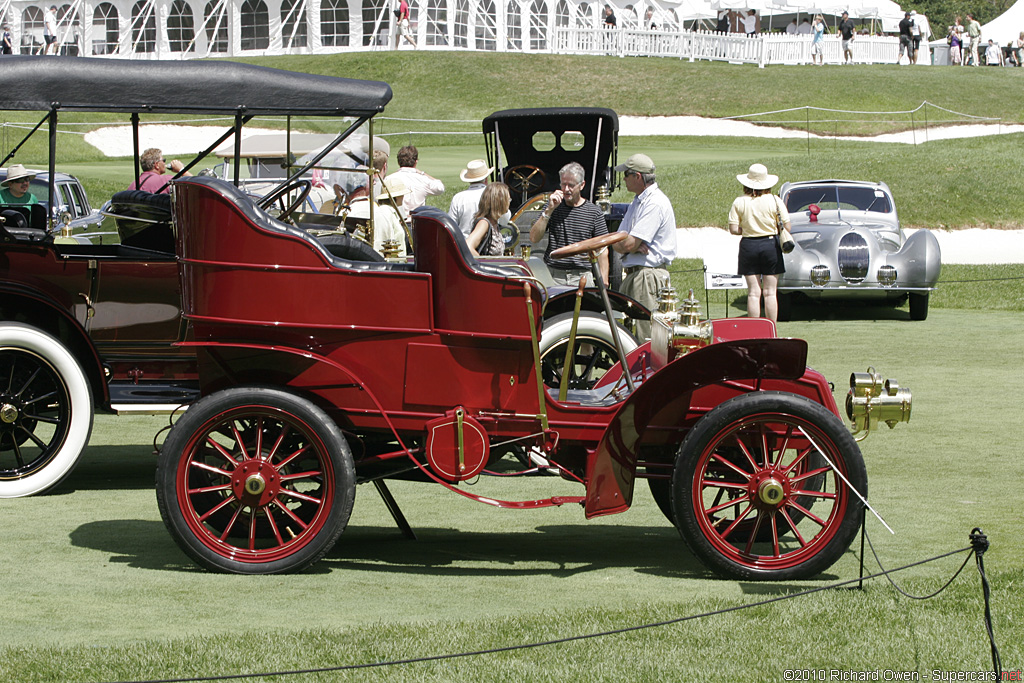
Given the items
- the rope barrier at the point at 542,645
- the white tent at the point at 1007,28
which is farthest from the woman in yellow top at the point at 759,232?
the white tent at the point at 1007,28

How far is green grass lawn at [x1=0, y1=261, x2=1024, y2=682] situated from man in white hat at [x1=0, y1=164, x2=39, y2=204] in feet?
18.5

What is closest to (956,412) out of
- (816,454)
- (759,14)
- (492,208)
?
(492,208)

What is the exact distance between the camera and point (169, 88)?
6391mm

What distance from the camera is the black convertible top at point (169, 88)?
249 inches

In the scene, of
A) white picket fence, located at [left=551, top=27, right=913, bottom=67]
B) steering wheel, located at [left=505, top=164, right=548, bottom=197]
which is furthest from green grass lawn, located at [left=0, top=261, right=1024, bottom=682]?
white picket fence, located at [left=551, top=27, right=913, bottom=67]

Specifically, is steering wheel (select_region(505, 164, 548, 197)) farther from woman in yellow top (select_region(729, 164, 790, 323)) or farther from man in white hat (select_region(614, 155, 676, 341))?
man in white hat (select_region(614, 155, 676, 341))

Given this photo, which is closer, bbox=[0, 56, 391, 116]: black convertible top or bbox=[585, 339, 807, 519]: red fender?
bbox=[585, 339, 807, 519]: red fender

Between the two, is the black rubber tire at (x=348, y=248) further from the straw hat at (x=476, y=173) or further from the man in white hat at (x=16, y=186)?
the man in white hat at (x=16, y=186)

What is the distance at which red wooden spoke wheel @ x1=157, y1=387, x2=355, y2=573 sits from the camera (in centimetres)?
485

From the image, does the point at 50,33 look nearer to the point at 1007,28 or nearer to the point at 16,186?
the point at 16,186

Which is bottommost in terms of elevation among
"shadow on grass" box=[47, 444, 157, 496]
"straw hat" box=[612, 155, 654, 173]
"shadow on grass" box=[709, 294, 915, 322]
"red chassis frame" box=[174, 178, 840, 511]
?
"shadow on grass" box=[47, 444, 157, 496]

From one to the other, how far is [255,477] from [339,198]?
2472mm

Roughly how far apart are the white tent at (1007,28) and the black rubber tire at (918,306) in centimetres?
4282

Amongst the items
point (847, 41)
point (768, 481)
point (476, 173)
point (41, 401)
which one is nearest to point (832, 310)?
point (476, 173)
